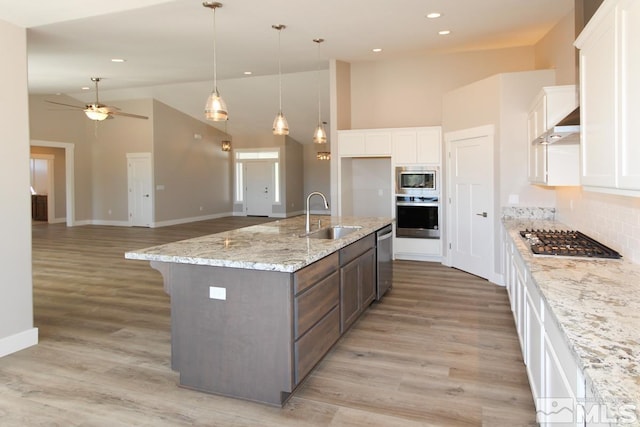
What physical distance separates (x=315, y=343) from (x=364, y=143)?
4845 millimetres

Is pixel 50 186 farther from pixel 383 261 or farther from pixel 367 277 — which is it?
pixel 367 277

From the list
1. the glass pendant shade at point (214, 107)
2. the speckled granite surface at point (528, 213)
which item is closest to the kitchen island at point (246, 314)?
the glass pendant shade at point (214, 107)

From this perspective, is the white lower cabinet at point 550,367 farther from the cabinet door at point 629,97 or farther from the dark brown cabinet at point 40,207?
the dark brown cabinet at point 40,207

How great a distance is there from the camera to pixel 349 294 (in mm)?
3736

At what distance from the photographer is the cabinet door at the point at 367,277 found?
4109 millimetres

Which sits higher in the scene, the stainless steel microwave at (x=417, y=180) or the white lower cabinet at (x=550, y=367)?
the stainless steel microwave at (x=417, y=180)

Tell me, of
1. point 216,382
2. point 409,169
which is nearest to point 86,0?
point 216,382

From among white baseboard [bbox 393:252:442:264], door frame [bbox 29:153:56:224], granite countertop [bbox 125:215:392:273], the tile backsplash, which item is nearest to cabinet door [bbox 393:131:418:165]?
white baseboard [bbox 393:252:442:264]

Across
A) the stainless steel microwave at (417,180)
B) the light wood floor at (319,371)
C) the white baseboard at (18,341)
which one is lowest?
the light wood floor at (319,371)

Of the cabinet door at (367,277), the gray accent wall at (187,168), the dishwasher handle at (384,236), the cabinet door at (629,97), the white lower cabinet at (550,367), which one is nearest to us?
the white lower cabinet at (550,367)

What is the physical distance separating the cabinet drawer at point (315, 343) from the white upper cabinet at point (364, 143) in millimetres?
4281

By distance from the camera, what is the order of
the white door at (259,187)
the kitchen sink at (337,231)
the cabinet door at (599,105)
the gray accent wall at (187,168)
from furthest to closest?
1. the white door at (259,187)
2. the gray accent wall at (187,168)
3. the kitchen sink at (337,231)
4. the cabinet door at (599,105)

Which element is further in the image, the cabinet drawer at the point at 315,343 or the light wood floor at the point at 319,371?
the cabinet drawer at the point at 315,343

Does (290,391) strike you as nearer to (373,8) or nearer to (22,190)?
(22,190)
